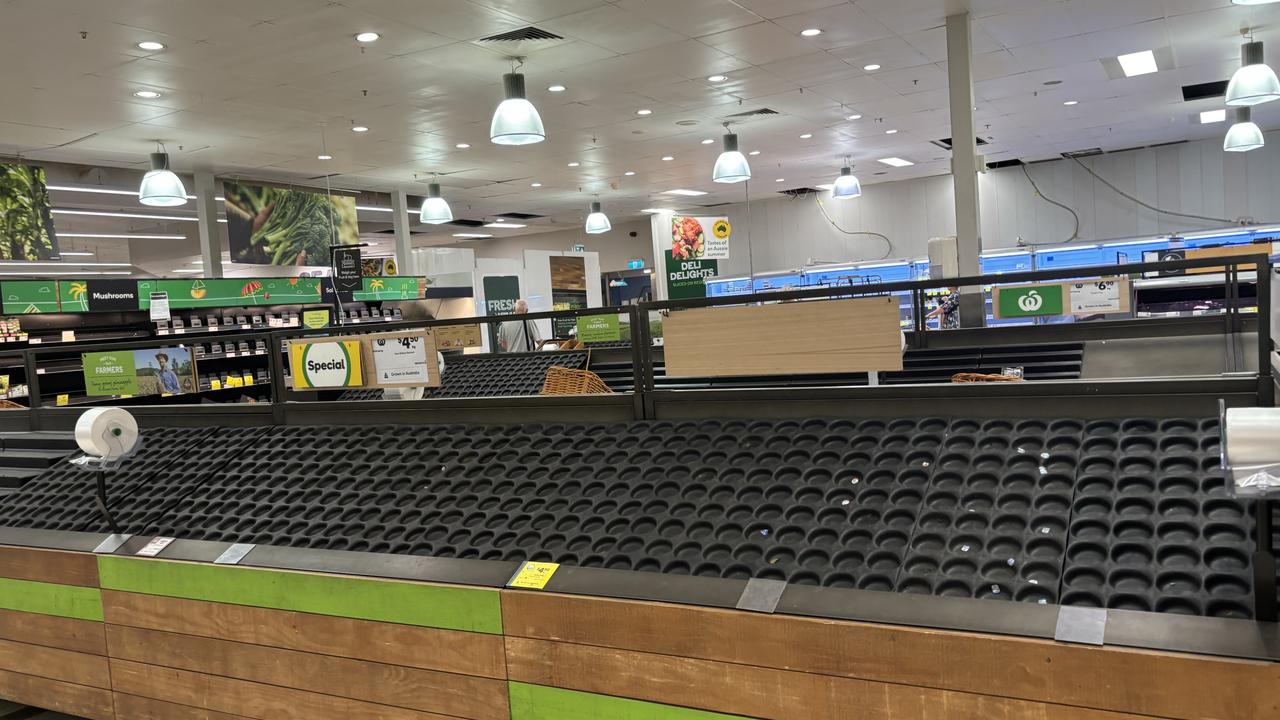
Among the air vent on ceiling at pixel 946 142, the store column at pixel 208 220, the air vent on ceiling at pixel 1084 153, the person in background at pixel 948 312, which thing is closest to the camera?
the person in background at pixel 948 312

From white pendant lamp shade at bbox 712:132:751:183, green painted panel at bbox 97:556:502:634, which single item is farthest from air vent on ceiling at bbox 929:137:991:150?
green painted panel at bbox 97:556:502:634

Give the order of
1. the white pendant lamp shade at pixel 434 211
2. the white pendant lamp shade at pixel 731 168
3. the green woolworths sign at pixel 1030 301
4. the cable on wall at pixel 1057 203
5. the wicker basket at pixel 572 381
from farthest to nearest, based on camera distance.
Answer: the cable on wall at pixel 1057 203, the white pendant lamp shade at pixel 434 211, the white pendant lamp shade at pixel 731 168, the green woolworths sign at pixel 1030 301, the wicker basket at pixel 572 381

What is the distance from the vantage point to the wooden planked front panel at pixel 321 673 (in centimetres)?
233

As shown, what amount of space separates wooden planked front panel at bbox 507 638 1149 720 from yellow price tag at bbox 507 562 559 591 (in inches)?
5.6

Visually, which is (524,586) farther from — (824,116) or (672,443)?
(824,116)

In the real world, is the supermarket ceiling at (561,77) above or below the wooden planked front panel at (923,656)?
above

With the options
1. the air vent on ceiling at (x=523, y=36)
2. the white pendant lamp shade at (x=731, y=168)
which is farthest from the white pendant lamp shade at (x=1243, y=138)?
the air vent on ceiling at (x=523, y=36)

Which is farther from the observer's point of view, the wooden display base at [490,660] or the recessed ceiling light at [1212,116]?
the recessed ceiling light at [1212,116]

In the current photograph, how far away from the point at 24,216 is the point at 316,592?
8224mm

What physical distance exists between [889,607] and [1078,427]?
0.89 m

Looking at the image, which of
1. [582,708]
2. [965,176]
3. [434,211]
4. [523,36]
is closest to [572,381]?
[523,36]

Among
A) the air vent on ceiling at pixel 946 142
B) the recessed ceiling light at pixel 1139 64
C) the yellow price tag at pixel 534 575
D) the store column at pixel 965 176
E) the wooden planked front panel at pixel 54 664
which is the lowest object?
the wooden planked front panel at pixel 54 664

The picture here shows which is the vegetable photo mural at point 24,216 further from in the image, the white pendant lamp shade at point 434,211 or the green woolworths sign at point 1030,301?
the green woolworths sign at point 1030,301

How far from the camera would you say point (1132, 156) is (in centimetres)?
1455
